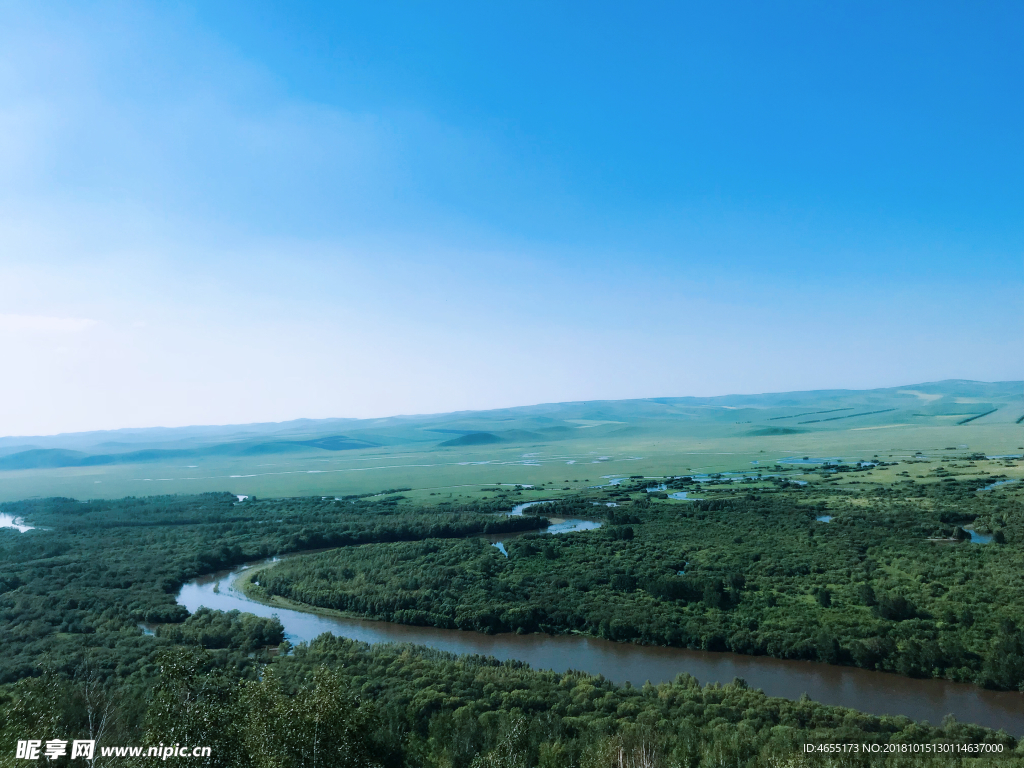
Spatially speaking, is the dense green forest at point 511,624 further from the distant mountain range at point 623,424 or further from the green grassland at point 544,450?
the distant mountain range at point 623,424

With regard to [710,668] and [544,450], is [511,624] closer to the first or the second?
Result: [710,668]

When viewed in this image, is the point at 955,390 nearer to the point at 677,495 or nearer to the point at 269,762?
the point at 677,495

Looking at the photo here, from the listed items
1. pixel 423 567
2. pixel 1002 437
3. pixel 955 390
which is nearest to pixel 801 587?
pixel 423 567

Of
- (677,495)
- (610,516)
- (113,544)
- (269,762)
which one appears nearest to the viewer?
(269,762)

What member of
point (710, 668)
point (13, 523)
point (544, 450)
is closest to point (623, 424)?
point (544, 450)

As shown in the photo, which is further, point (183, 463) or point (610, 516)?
point (183, 463)

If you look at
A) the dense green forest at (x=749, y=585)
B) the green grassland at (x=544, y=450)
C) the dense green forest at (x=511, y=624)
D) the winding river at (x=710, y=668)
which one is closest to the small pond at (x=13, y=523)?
the dense green forest at (x=511, y=624)

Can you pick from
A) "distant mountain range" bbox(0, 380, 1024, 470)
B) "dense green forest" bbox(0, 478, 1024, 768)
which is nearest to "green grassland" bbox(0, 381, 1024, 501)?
"distant mountain range" bbox(0, 380, 1024, 470)
